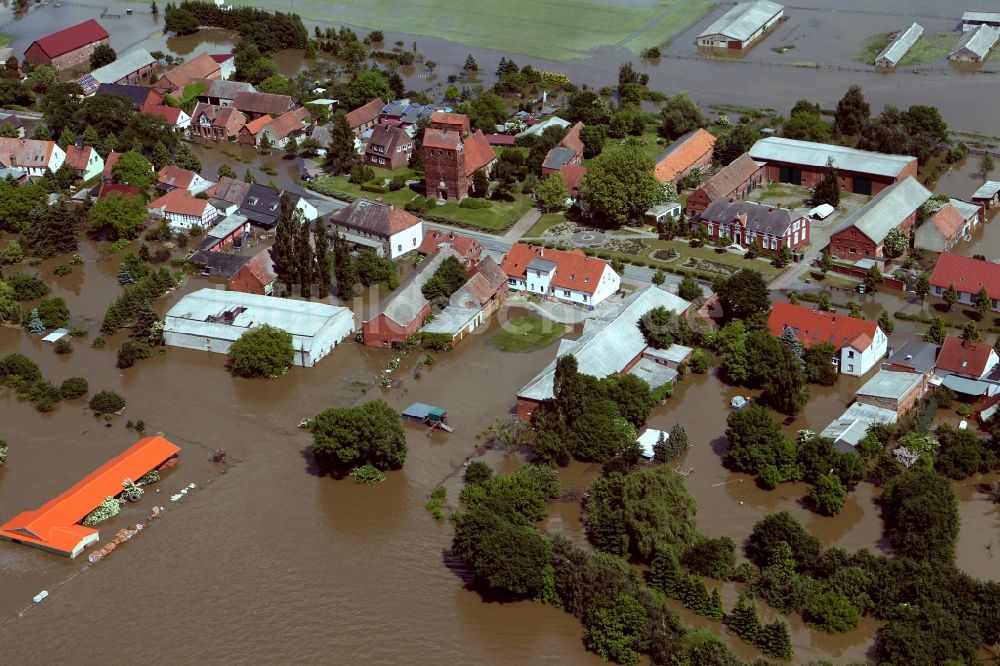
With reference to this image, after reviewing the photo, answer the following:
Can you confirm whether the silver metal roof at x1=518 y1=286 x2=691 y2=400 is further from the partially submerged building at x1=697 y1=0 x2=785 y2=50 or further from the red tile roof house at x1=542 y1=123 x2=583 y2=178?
the partially submerged building at x1=697 y1=0 x2=785 y2=50

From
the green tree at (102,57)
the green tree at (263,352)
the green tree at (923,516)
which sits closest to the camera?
the green tree at (923,516)

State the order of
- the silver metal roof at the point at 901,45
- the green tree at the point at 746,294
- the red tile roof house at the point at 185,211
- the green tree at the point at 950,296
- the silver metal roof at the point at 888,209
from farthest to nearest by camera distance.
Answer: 1. the silver metal roof at the point at 901,45
2. the red tile roof house at the point at 185,211
3. the silver metal roof at the point at 888,209
4. the green tree at the point at 950,296
5. the green tree at the point at 746,294

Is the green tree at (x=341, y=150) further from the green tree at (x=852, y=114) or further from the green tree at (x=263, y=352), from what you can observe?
the green tree at (x=852, y=114)

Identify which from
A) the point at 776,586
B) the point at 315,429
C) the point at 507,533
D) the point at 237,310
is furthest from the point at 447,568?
A: the point at 237,310

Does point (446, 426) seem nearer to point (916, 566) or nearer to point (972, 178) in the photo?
point (916, 566)

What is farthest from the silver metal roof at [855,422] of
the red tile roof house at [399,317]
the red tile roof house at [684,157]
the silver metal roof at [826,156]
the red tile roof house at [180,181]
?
the red tile roof house at [180,181]

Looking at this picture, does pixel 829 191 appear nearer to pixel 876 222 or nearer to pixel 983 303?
pixel 876 222
